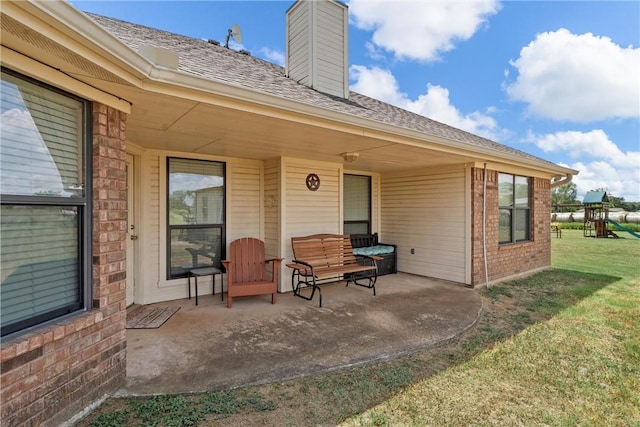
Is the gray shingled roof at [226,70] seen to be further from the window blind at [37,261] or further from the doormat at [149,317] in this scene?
the doormat at [149,317]

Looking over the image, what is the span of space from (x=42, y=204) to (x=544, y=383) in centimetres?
382

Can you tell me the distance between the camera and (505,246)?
641 centimetres

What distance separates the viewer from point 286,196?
5223mm

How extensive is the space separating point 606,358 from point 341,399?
2670mm

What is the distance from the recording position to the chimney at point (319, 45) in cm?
536

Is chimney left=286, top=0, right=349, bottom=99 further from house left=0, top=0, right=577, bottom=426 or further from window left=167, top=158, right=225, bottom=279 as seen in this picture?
window left=167, top=158, right=225, bottom=279

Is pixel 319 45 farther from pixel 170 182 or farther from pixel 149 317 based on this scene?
pixel 149 317

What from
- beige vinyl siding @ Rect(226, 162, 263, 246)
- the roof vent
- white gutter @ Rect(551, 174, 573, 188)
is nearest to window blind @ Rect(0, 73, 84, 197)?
the roof vent

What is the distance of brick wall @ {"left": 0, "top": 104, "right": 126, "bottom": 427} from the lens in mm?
1663

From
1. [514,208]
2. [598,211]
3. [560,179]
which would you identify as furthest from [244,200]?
[598,211]

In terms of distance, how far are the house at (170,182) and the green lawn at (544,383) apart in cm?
191

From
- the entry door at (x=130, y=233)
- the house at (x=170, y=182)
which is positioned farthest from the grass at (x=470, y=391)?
the entry door at (x=130, y=233)

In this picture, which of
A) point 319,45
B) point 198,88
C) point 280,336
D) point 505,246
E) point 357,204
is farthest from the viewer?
point 357,204

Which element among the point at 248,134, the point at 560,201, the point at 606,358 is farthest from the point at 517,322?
the point at 560,201
